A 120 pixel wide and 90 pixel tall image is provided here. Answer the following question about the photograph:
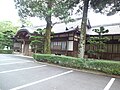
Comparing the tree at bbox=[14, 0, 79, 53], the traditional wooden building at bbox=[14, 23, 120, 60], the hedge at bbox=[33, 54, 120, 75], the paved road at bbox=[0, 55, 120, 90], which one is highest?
the tree at bbox=[14, 0, 79, 53]

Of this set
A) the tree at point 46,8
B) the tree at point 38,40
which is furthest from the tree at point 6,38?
the tree at point 46,8

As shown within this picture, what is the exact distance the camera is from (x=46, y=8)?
44.3 ft

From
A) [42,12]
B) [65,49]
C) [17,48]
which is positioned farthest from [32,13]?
[17,48]

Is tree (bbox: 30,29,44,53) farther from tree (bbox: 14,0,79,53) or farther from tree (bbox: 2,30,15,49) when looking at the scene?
tree (bbox: 2,30,15,49)

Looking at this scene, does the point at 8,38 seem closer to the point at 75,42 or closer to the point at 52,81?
the point at 75,42

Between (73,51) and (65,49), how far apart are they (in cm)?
118

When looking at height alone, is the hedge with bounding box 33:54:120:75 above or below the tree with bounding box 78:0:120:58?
below

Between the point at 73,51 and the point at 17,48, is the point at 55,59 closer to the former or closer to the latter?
the point at 73,51

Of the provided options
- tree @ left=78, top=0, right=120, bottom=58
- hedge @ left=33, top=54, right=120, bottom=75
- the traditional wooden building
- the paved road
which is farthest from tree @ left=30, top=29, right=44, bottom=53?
the paved road

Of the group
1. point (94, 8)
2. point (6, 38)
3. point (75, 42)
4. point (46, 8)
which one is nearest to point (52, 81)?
point (94, 8)

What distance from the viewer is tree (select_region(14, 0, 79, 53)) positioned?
1266cm

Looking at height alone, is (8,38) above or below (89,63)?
above

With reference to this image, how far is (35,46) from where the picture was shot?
18.4m

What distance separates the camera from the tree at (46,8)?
12.7 meters
